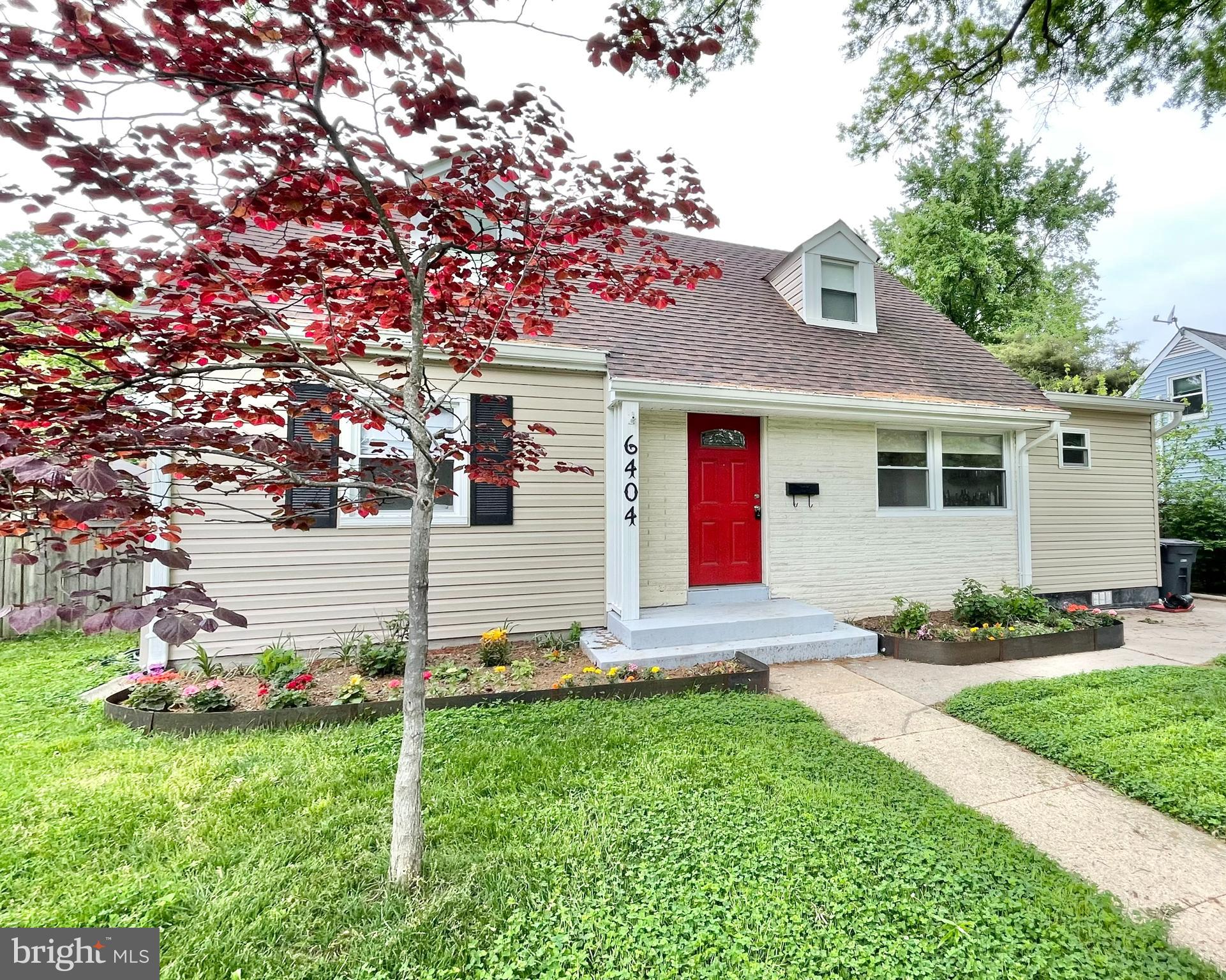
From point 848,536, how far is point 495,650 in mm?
4844

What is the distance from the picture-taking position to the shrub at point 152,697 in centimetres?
373

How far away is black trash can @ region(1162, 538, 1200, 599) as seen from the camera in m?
8.50

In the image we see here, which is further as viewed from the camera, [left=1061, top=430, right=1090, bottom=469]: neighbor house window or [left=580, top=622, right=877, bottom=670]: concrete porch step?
[left=1061, top=430, right=1090, bottom=469]: neighbor house window

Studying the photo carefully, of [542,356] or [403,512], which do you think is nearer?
[403,512]

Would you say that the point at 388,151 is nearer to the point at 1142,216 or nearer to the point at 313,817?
the point at 313,817

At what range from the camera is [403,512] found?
17.5 ft

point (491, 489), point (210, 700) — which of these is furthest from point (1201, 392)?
point (210, 700)

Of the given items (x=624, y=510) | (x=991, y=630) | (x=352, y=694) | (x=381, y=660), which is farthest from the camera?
(x=991, y=630)

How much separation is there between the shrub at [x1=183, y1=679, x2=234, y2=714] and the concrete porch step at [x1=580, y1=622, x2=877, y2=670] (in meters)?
3.00

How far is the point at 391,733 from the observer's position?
135 inches

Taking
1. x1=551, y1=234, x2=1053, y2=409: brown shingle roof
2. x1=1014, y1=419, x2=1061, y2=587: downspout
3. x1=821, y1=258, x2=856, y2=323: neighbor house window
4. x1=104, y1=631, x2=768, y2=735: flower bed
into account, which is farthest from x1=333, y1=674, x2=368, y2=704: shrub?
x1=1014, y1=419, x2=1061, y2=587: downspout

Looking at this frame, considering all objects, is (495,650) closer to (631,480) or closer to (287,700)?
(287,700)

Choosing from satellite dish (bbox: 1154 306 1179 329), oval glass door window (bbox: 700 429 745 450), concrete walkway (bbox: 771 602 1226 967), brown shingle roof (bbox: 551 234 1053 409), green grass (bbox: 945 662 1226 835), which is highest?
satellite dish (bbox: 1154 306 1179 329)

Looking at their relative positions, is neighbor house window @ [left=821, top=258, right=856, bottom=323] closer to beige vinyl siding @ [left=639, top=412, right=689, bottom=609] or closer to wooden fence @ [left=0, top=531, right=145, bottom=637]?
beige vinyl siding @ [left=639, top=412, right=689, bottom=609]
